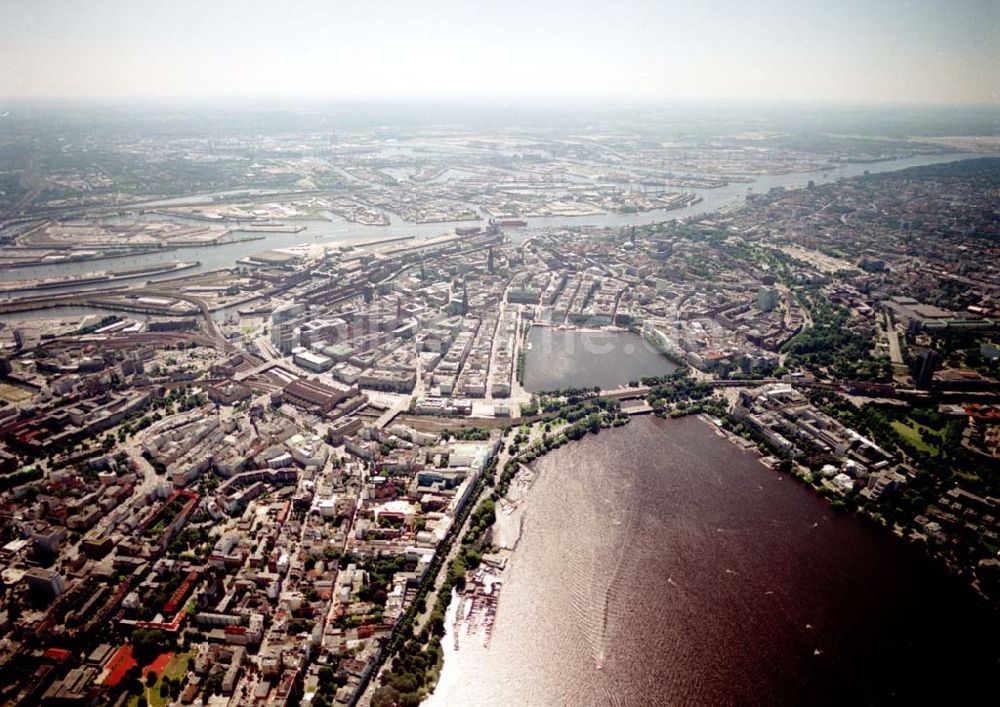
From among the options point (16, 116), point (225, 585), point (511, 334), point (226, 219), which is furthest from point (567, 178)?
point (16, 116)

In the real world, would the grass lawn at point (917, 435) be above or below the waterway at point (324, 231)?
below

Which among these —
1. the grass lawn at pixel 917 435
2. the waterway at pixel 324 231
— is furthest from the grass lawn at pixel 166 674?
the waterway at pixel 324 231

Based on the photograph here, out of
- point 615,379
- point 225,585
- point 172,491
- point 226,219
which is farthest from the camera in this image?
point 226,219

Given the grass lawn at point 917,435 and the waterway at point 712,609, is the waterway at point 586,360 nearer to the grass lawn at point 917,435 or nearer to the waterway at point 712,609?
the waterway at point 712,609

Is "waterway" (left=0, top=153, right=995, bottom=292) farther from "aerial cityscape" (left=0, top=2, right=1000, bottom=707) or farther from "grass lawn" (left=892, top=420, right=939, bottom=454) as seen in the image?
"grass lawn" (left=892, top=420, right=939, bottom=454)

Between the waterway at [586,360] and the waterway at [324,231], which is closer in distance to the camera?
the waterway at [586,360]

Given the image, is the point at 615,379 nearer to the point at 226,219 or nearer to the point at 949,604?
the point at 949,604

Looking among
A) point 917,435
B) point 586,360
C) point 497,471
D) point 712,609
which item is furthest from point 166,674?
point 917,435
